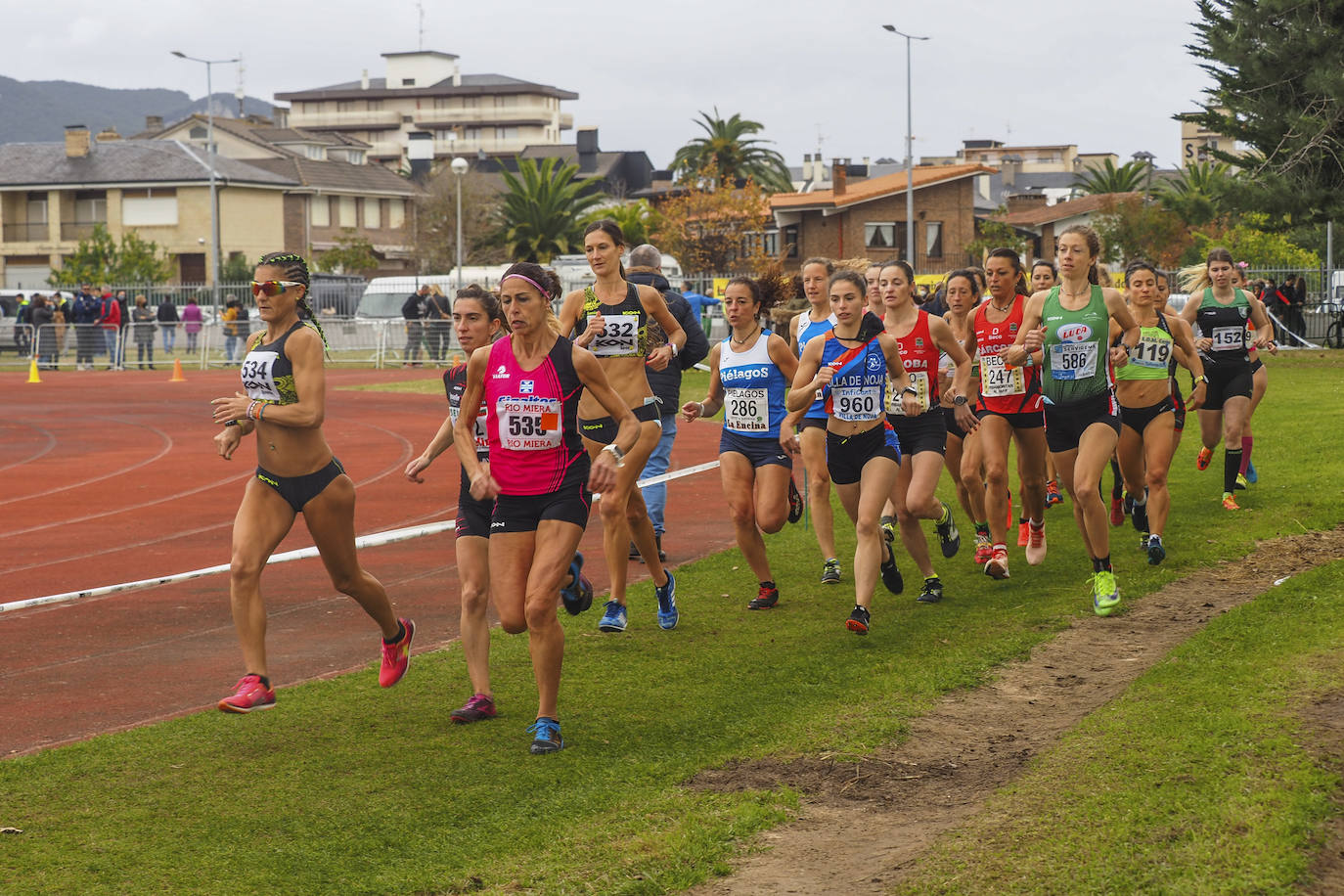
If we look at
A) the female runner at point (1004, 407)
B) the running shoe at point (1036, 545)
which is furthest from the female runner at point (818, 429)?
the running shoe at point (1036, 545)

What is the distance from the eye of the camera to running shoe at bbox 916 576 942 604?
985 centimetres

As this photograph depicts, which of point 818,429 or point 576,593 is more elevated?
point 818,429

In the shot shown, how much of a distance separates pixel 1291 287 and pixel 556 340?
3416 cm

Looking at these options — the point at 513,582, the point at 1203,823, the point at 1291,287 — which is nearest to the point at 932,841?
the point at 1203,823

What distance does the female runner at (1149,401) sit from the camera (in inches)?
432

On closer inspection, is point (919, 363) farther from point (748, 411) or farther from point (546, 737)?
point (546, 737)

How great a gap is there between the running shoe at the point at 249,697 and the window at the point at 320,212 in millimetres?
78497

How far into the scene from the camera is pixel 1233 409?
13.0 meters

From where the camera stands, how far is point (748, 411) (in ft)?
31.1

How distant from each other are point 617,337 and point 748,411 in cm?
93

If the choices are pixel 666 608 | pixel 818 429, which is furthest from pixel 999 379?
pixel 666 608

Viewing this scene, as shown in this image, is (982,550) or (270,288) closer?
(270,288)

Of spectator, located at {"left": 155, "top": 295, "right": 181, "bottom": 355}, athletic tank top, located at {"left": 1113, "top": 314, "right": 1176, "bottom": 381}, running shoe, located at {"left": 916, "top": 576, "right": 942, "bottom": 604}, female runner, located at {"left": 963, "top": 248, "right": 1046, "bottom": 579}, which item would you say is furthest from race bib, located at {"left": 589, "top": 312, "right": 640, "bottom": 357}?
spectator, located at {"left": 155, "top": 295, "right": 181, "bottom": 355}

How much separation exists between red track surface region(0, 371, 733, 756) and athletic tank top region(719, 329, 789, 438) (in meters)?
2.29
